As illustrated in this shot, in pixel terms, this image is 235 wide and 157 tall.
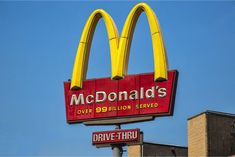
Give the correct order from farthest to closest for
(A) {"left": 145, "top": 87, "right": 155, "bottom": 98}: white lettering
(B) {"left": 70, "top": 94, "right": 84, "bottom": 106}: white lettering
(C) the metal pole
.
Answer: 1. (B) {"left": 70, "top": 94, "right": 84, "bottom": 106}: white lettering
2. (C) the metal pole
3. (A) {"left": 145, "top": 87, "right": 155, "bottom": 98}: white lettering

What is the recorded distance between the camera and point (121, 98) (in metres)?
49.7

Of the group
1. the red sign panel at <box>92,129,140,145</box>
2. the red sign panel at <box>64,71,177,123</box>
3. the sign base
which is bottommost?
the red sign panel at <box>92,129,140,145</box>

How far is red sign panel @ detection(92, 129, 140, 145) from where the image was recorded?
4825cm

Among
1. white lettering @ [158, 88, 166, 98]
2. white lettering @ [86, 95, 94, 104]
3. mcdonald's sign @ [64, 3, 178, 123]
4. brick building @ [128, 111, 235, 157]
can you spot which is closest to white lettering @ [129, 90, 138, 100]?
mcdonald's sign @ [64, 3, 178, 123]

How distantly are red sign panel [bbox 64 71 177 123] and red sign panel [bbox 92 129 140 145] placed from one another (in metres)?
1.12

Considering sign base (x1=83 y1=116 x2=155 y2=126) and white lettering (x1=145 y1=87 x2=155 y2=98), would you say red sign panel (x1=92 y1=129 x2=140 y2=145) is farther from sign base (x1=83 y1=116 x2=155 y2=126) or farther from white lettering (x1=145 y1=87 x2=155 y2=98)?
white lettering (x1=145 y1=87 x2=155 y2=98)

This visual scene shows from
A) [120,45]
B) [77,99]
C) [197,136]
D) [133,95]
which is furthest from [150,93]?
[197,136]

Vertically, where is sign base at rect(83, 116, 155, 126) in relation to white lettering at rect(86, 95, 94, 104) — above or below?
below

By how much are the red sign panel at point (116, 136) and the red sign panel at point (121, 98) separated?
1119mm

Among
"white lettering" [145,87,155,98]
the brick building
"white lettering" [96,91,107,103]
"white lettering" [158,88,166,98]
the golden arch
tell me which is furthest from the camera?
the brick building

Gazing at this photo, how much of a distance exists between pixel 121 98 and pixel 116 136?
2.68 m

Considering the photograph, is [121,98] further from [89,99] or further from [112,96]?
[89,99]

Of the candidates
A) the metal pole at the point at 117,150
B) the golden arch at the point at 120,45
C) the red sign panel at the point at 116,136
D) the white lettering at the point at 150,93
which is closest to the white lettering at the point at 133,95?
the white lettering at the point at 150,93

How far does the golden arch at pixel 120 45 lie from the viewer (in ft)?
156
